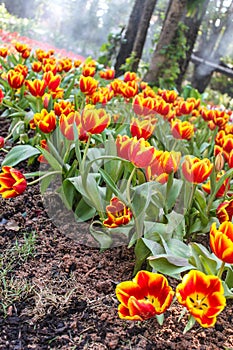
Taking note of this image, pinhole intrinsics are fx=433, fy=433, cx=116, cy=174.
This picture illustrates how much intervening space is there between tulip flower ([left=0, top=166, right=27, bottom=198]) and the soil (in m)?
0.26

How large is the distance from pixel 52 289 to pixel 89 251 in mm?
252

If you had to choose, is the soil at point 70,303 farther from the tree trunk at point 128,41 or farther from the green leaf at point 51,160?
the tree trunk at point 128,41

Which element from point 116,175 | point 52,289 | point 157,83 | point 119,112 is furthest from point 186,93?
point 52,289

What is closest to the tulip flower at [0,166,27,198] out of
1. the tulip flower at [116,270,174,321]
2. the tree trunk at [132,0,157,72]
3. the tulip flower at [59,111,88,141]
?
the tulip flower at [59,111,88,141]

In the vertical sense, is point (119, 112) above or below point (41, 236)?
above

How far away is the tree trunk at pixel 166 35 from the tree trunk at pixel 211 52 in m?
4.75

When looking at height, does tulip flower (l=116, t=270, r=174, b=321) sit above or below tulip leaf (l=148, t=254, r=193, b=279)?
above

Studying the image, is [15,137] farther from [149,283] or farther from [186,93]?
[186,93]

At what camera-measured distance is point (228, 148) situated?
1737 millimetres

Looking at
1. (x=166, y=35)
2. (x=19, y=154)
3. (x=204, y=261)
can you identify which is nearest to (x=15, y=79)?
(x=19, y=154)

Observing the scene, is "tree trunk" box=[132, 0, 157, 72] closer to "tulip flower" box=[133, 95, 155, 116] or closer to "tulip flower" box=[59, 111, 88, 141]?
"tulip flower" box=[133, 95, 155, 116]

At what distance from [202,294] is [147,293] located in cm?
13

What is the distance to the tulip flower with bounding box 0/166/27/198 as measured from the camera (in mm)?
1348

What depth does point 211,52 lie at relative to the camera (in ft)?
43.0
